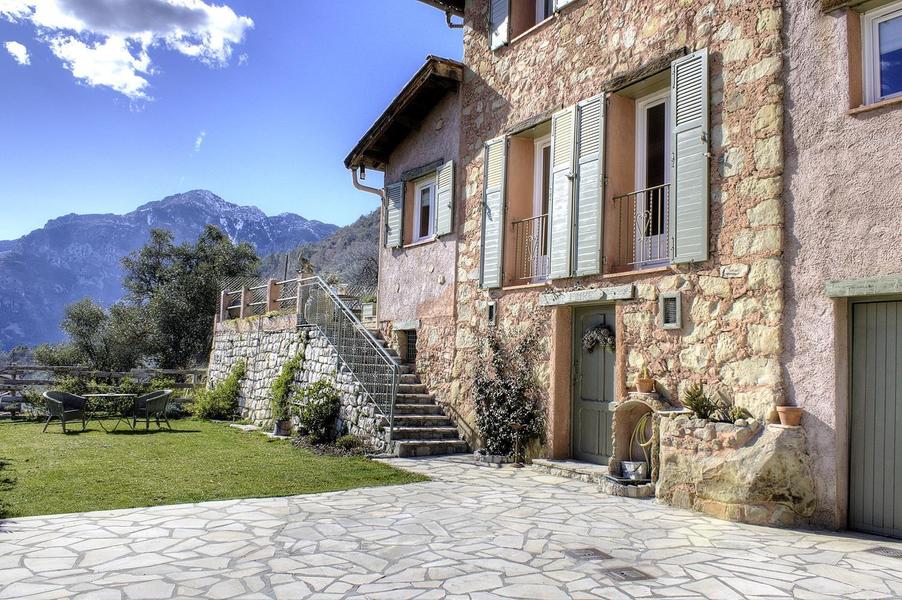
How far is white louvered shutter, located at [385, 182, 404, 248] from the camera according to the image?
12328 mm

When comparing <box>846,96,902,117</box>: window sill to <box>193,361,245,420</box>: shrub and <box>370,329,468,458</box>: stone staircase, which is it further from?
<box>193,361,245,420</box>: shrub

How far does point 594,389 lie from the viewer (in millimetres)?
8477

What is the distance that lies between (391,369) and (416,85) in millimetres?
4933

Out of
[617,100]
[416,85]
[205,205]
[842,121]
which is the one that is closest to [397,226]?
[416,85]

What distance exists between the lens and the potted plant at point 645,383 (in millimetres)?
7234

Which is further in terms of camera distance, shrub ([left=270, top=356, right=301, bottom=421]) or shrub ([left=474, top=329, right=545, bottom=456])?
shrub ([left=270, top=356, right=301, bottom=421])

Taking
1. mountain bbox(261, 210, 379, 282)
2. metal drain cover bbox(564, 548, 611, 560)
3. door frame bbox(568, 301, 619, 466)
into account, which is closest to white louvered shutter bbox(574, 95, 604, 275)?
door frame bbox(568, 301, 619, 466)

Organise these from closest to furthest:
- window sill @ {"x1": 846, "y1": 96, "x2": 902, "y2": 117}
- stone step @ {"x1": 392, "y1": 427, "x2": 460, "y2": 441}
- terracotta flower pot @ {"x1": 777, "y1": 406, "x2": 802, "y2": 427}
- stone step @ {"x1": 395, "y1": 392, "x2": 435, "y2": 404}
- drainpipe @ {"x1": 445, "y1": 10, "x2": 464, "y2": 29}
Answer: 1. window sill @ {"x1": 846, "y1": 96, "x2": 902, "y2": 117}
2. terracotta flower pot @ {"x1": 777, "y1": 406, "x2": 802, "y2": 427}
3. stone step @ {"x1": 392, "y1": 427, "x2": 460, "y2": 441}
4. stone step @ {"x1": 395, "y1": 392, "x2": 435, "y2": 404}
5. drainpipe @ {"x1": 445, "y1": 10, "x2": 464, "y2": 29}

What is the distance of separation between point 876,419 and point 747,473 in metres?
1.17

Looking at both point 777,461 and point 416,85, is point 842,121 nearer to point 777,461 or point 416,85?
point 777,461

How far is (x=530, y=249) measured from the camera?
985 cm

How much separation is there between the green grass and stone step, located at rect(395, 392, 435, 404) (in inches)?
68.3

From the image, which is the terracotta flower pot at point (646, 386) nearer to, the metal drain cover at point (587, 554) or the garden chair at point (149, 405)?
the metal drain cover at point (587, 554)

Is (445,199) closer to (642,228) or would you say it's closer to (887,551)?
(642,228)
